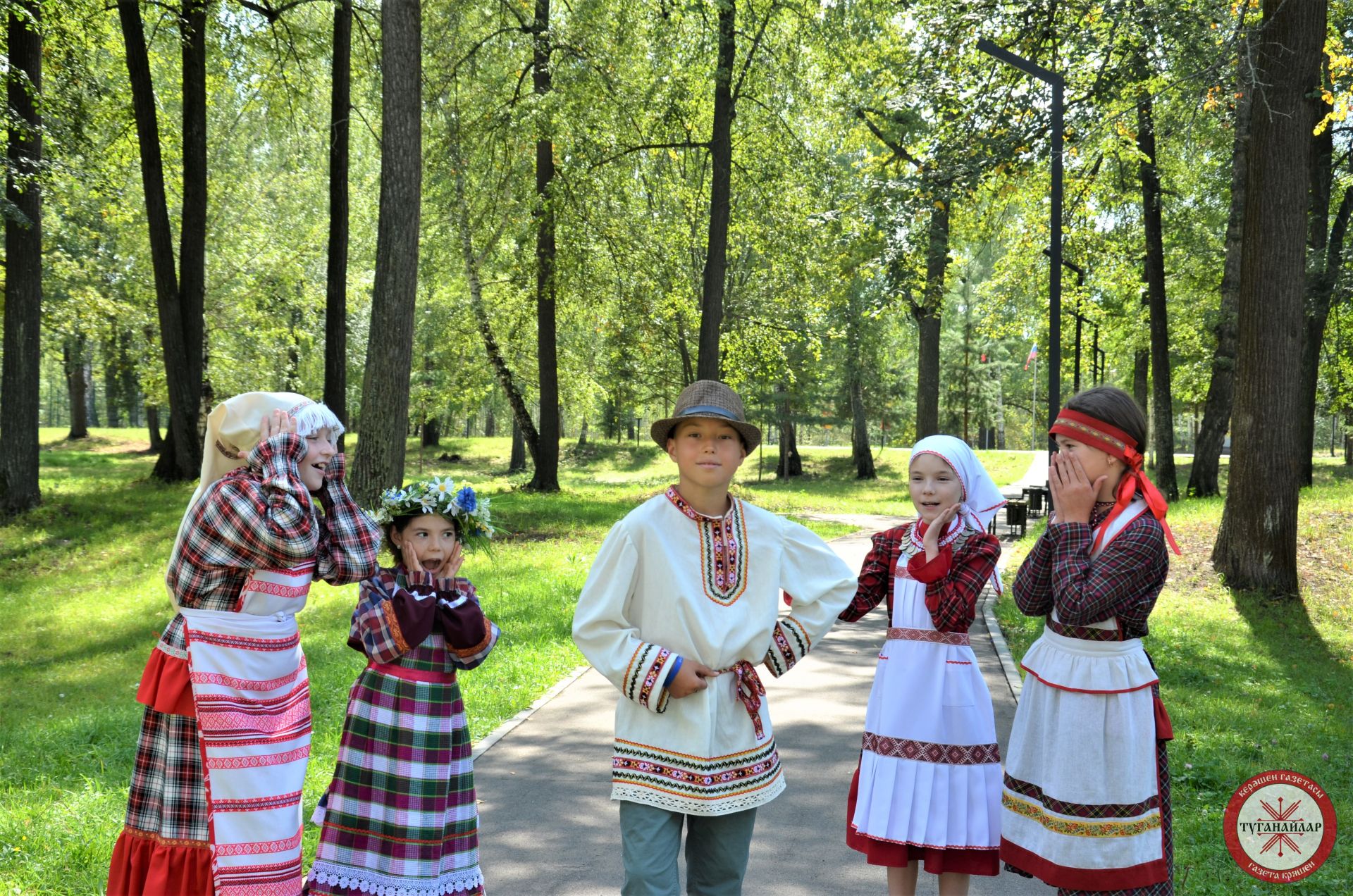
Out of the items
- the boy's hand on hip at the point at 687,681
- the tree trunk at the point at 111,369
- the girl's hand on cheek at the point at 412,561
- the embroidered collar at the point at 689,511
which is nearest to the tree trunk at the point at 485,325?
the tree trunk at the point at 111,369

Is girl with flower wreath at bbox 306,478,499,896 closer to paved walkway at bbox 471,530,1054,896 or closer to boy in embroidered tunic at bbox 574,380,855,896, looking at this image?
boy in embroidered tunic at bbox 574,380,855,896

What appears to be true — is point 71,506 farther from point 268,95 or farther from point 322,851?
point 322,851

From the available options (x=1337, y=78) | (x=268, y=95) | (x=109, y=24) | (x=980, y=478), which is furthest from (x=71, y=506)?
(x=1337, y=78)

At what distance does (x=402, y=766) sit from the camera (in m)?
3.77

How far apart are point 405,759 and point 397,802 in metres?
0.15

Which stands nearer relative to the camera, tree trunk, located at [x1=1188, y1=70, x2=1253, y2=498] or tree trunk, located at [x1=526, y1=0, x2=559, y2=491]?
tree trunk, located at [x1=1188, y1=70, x2=1253, y2=498]

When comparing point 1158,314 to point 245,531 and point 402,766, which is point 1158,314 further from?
point 245,531

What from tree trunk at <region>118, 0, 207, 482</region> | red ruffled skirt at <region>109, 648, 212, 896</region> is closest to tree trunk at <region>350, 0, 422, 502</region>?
tree trunk at <region>118, 0, 207, 482</region>

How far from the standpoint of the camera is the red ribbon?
3.40 meters

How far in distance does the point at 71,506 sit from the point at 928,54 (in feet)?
49.8

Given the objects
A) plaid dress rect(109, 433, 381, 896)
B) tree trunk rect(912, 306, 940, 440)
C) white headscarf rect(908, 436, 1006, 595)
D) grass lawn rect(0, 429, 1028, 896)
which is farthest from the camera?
tree trunk rect(912, 306, 940, 440)

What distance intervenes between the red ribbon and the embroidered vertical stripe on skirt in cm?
117

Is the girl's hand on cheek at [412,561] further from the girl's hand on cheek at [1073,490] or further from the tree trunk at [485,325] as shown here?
the tree trunk at [485,325]

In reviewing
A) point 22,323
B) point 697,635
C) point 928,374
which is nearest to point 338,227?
point 22,323
